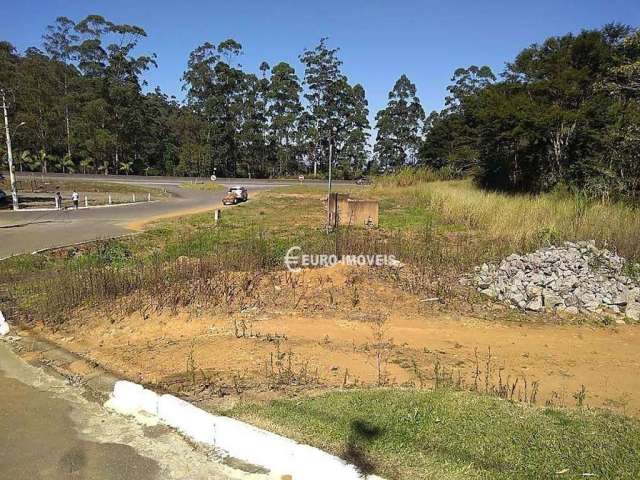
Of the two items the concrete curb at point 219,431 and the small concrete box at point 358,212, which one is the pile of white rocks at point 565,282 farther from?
the small concrete box at point 358,212

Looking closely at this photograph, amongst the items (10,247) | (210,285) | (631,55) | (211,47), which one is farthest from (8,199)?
(211,47)

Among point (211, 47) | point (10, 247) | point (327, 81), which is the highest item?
point (211, 47)

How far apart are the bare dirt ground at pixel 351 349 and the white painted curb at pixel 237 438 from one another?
0.41 m

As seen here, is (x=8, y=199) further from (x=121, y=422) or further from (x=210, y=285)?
(x=121, y=422)

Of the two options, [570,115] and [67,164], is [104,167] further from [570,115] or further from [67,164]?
[570,115]

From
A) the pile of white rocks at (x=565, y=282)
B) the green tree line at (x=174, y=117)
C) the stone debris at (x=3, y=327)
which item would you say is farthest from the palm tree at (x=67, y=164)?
the pile of white rocks at (x=565, y=282)

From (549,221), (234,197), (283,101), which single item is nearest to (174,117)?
(283,101)

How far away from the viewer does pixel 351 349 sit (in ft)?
20.5

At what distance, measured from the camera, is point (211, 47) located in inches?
2800

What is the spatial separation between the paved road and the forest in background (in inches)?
639

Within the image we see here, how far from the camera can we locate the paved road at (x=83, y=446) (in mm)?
3400

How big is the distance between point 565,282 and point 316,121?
67.9 meters

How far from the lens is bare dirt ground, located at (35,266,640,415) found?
5.06 m

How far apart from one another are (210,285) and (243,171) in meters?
68.2
